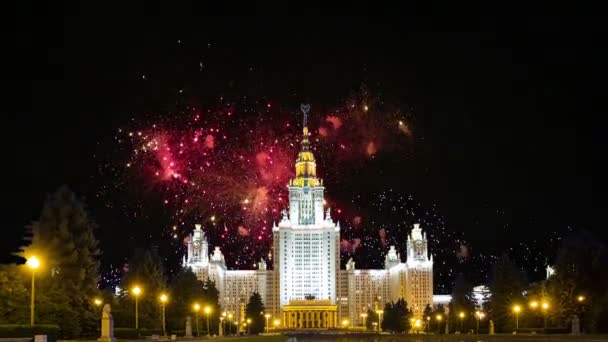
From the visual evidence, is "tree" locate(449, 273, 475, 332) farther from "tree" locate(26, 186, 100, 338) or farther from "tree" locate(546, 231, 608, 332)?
"tree" locate(26, 186, 100, 338)

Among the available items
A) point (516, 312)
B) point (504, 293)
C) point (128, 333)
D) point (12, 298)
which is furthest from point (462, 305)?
point (12, 298)

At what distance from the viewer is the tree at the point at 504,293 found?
104 metres

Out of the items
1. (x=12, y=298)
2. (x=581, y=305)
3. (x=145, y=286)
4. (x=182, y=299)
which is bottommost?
(x=581, y=305)

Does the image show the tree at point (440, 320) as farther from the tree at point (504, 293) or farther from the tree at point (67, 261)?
the tree at point (67, 261)

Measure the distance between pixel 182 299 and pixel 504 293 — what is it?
135 feet

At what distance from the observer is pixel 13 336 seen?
4491 cm

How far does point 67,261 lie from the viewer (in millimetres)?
65000

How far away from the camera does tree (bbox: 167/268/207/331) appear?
3762 inches

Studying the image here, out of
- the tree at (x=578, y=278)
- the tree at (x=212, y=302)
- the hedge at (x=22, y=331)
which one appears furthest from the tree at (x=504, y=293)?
the hedge at (x=22, y=331)

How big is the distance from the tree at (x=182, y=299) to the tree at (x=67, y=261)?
2895 cm

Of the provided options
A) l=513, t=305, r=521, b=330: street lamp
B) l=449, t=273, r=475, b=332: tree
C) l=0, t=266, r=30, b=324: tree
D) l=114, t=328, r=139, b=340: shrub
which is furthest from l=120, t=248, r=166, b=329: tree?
l=449, t=273, r=475, b=332: tree

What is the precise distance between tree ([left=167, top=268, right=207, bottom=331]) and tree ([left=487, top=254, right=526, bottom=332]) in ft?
125

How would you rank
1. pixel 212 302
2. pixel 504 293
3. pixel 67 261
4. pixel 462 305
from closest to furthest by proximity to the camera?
pixel 67 261 → pixel 504 293 → pixel 212 302 → pixel 462 305

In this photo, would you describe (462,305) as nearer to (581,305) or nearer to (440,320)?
(440,320)
